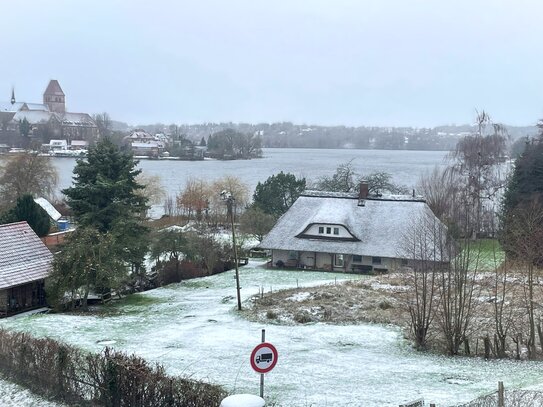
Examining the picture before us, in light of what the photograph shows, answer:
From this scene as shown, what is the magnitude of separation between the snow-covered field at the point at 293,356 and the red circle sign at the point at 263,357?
15.1 feet

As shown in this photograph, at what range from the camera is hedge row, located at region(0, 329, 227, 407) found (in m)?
13.1

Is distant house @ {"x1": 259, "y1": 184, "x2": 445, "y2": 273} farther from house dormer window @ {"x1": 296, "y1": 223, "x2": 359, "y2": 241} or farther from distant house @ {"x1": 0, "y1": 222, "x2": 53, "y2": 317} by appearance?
distant house @ {"x1": 0, "y1": 222, "x2": 53, "y2": 317}

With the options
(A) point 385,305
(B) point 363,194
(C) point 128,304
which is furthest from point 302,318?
(B) point 363,194

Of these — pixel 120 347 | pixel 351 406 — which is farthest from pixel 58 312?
pixel 351 406

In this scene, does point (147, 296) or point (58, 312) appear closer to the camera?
point (58, 312)

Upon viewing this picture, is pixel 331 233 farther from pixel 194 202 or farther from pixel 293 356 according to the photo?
pixel 194 202

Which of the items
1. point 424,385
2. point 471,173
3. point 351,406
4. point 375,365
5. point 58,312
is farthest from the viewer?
point 471,173

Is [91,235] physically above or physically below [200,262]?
above

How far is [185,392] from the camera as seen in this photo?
505 inches

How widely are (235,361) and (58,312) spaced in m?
13.4

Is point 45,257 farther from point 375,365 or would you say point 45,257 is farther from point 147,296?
point 375,365

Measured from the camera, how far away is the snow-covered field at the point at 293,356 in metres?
16.6

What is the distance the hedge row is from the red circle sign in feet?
5.97

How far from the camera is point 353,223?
45.7m
